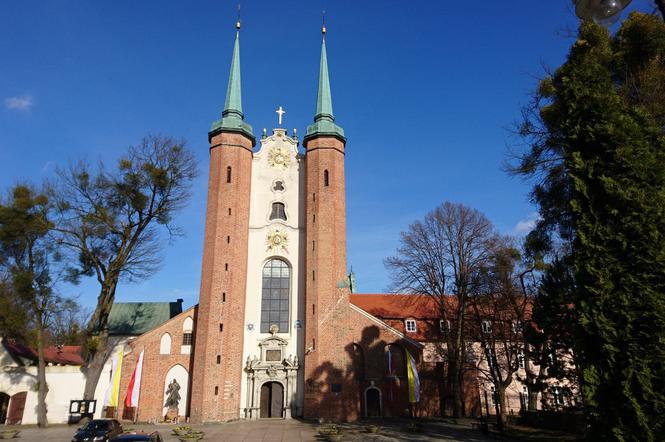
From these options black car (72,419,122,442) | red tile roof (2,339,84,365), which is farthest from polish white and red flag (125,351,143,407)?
red tile roof (2,339,84,365)

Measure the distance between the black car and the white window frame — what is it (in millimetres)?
21302

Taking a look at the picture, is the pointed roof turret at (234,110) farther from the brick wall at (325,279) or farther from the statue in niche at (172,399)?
the statue in niche at (172,399)

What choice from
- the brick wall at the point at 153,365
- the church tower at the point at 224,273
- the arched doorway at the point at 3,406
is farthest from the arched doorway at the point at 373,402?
the arched doorway at the point at 3,406

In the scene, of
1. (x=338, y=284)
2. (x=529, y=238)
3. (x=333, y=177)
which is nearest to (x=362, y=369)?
(x=338, y=284)

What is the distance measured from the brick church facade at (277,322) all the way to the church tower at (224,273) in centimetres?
6

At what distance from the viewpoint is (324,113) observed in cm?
3294

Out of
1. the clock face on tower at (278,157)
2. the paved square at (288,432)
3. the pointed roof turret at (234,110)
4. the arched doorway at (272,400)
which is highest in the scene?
the pointed roof turret at (234,110)

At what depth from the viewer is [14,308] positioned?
24.9 metres

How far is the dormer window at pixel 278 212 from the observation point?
31109 millimetres

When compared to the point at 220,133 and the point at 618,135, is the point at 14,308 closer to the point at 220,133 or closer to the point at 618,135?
the point at 220,133

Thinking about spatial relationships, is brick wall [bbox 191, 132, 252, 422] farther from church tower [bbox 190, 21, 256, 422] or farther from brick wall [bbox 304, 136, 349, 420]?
brick wall [bbox 304, 136, 349, 420]

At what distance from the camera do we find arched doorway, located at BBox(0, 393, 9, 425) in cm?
2689

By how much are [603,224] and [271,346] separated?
69.4 feet

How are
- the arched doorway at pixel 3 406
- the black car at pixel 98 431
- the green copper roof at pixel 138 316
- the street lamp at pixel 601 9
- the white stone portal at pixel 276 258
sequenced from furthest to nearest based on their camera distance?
1. the green copper roof at pixel 138 316
2. the white stone portal at pixel 276 258
3. the arched doorway at pixel 3 406
4. the black car at pixel 98 431
5. the street lamp at pixel 601 9
